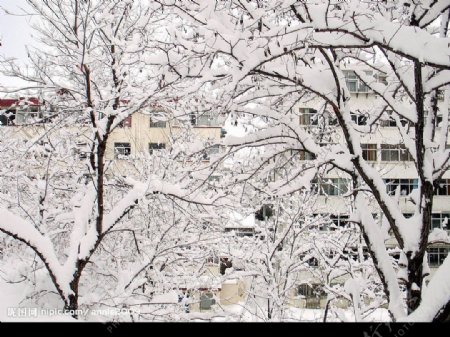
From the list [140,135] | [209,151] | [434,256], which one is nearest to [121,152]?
[140,135]

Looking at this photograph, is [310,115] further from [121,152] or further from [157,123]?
[121,152]

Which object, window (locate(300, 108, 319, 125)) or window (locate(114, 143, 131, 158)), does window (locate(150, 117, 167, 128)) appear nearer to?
window (locate(114, 143, 131, 158))

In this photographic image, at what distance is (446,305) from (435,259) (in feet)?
78.0

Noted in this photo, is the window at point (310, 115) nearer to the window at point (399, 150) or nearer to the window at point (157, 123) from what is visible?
the window at point (399, 150)

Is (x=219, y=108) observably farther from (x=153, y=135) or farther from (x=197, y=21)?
(x=153, y=135)

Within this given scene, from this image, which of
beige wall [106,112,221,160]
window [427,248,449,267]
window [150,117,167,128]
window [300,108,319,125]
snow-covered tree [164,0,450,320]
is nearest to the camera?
snow-covered tree [164,0,450,320]

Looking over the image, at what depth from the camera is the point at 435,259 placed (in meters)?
24.3

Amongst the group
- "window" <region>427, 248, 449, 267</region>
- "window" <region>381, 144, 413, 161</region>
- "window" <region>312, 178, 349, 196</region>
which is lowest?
"window" <region>427, 248, 449, 267</region>

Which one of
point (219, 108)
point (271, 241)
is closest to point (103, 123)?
point (219, 108)

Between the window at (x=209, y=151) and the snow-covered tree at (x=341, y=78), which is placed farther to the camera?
the window at (x=209, y=151)

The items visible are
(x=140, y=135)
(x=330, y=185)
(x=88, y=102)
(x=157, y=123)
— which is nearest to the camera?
(x=88, y=102)

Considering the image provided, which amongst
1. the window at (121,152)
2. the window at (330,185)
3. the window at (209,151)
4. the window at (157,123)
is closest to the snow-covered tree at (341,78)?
the window at (209,151)

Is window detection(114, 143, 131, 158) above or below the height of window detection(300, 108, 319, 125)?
below

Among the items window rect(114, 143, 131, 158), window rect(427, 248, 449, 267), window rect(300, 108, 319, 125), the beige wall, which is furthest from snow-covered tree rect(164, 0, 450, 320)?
window rect(427, 248, 449, 267)
